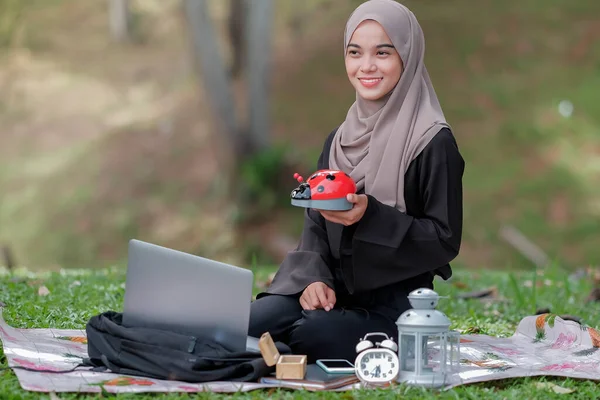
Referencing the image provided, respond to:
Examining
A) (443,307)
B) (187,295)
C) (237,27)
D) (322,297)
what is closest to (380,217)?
(322,297)

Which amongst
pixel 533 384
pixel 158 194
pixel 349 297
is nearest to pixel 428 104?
pixel 349 297

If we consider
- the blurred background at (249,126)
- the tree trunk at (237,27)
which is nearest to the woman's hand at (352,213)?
the blurred background at (249,126)

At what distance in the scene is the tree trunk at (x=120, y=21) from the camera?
1941 centimetres

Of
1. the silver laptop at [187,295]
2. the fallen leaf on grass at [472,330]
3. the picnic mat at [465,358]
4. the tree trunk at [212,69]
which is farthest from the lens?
the tree trunk at [212,69]

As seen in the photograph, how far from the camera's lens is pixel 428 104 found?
3.40 m

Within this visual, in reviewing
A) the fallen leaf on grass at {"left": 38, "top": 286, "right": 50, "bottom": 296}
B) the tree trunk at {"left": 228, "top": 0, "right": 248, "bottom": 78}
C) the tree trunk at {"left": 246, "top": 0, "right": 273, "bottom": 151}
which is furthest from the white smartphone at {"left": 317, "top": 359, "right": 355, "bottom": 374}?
the tree trunk at {"left": 228, "top": 0, "right": 248, "bottom": 78}

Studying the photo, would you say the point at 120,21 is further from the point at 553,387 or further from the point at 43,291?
the point at 553,387

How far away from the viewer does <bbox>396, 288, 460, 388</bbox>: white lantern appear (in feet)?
9.49

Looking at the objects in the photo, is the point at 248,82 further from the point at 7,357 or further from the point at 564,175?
the point at 7,357

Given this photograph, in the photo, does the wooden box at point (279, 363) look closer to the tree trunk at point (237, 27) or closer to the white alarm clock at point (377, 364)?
the white alarm clock at point (377, 364)

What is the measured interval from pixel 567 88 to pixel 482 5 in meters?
2.80

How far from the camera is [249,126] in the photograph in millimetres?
11805

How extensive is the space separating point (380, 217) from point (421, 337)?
478mm

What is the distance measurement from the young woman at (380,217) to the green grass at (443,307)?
0.47 meters
